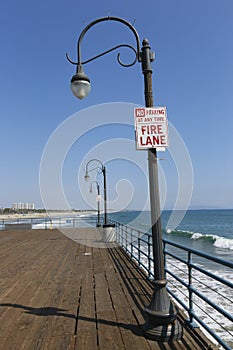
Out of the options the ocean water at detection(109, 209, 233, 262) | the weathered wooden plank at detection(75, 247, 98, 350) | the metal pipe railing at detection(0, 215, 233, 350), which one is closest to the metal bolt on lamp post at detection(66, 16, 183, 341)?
the metal pipe railing at detection(0, 215, 233, 350)

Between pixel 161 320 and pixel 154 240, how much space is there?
0.86 m

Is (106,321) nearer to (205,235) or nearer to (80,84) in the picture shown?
(80,84)

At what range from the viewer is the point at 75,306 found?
13.8 ft

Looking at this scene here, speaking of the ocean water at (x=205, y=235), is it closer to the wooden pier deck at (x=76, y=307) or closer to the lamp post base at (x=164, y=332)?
the wooden pier deck at (x=76, y=307)

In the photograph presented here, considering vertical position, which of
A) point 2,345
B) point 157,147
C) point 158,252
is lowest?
point 2,345

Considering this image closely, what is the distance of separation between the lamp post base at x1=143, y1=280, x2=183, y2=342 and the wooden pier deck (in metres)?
0.08

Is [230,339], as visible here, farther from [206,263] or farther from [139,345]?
[206,263]

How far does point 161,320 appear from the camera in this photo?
3154 millimetres

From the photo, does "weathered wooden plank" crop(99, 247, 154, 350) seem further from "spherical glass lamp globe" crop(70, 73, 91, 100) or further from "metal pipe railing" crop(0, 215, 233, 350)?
"spherical glass lamp globe" crop(70, 73, 91, 100)

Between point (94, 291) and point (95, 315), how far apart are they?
47.4 inches

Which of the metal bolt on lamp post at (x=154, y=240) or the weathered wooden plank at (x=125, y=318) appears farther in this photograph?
the metal bolt on lamp post at (x=154, y=240)

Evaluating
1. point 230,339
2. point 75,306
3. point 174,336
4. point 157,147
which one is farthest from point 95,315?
point 230,339

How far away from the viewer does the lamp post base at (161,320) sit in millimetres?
3076

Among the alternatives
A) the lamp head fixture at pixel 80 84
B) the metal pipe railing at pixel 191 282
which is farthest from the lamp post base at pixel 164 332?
the lamp head fixture at pixel 80 84
